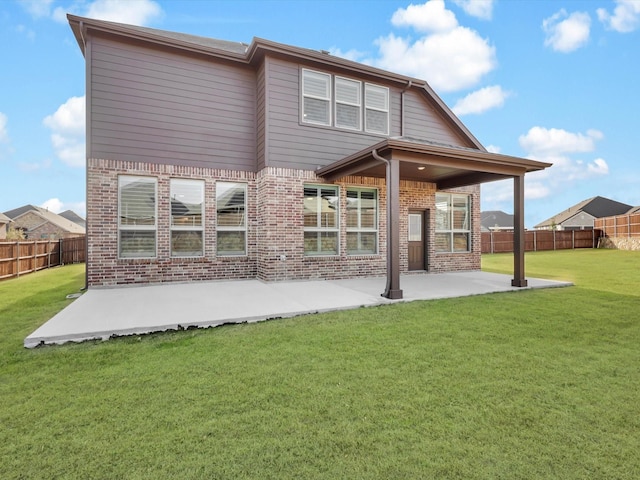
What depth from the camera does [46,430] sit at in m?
2.18

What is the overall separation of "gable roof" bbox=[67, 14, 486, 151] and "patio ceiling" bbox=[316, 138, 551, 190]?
9.71ft

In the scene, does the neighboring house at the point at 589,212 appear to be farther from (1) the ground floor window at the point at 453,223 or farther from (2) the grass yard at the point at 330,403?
(2) the grass yard at the point at 330,403

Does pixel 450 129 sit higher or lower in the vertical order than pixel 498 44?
lower

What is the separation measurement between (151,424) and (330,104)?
8723 millimetres

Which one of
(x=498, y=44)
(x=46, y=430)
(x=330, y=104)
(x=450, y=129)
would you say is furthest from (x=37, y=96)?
(x=498, y=44)

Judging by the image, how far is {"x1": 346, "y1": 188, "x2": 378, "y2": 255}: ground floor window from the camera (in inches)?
372

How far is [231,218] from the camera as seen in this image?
879cm

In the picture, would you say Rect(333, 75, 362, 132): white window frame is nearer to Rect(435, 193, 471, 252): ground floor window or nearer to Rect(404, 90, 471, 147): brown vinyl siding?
Rect(404, 90, 471, 147): brown vinyl siding

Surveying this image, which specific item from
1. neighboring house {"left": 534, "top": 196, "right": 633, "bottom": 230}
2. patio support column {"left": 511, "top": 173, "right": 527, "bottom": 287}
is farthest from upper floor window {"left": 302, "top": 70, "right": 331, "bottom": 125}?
neighboring house {"left": 534, "top": 196, "right": 633, "bottom": 230}

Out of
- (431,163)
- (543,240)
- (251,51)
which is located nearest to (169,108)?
(251,51)

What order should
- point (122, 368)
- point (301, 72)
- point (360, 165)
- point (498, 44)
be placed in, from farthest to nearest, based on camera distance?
point (498, 44)
point (301, 72)
point (360, 165)
point (122, 368)

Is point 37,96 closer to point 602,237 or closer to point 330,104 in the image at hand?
point 330,104

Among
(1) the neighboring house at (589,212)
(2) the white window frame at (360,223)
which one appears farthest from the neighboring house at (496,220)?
(2) the white window frame at (360,223)

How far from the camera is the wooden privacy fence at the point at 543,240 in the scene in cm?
2077
